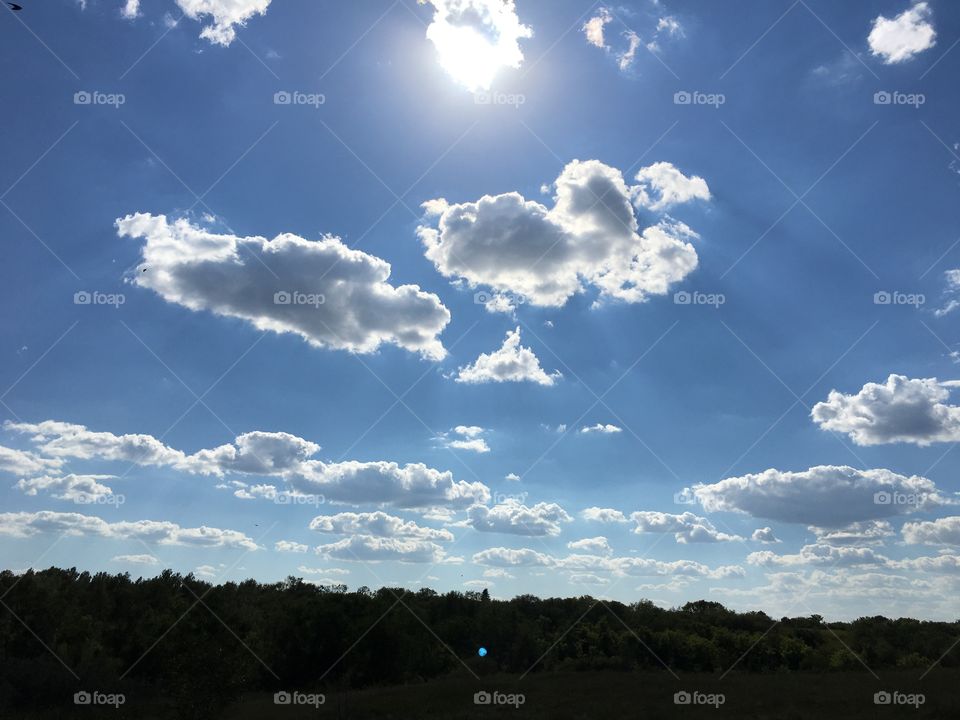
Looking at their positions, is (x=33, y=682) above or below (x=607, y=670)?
above

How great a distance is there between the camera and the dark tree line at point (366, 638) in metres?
64.0

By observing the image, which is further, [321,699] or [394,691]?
[394,691]

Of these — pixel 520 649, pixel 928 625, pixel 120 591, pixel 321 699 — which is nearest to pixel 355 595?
pixel 520 649

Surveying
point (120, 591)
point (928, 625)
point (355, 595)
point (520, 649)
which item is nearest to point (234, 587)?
point (120, 591)

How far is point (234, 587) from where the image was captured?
12238 cm

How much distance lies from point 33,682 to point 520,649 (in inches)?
2320

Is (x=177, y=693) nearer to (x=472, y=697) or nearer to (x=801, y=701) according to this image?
(x=472, y=697)

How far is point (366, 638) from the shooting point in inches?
3206

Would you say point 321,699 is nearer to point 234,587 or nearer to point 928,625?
point 234,587

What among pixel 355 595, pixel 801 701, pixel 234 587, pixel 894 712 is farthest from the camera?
pixel 234 587

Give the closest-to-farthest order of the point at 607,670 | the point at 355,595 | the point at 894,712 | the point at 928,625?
1. the point at 894,712
2. the point at 607,670
3. the point at 355,595
4. the point at 928,625

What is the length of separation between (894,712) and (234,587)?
4287 inches

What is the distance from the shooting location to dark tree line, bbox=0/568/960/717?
210 ft

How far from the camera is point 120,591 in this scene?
9856 centimetres
